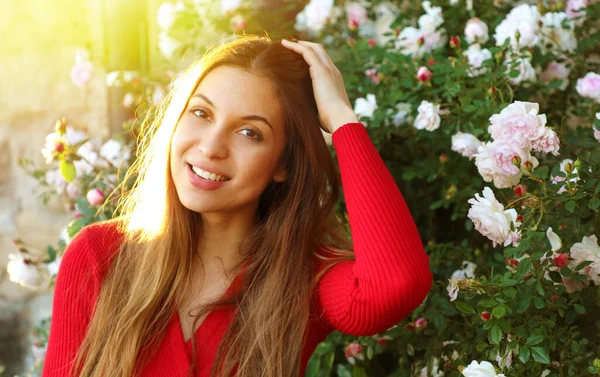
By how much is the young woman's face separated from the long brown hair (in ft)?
0.14

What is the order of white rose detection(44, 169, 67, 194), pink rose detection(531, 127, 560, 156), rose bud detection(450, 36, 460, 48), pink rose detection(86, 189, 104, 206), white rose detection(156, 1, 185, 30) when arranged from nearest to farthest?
pink rose detection(531, 127, 560, 156) < rose bud detection(450, 36, 460, 48) < pink rose detection(86, 189, 104, 206) < white rose detection(44, 169, 67, 194) < white rose detection(156, 1, 185, 30)

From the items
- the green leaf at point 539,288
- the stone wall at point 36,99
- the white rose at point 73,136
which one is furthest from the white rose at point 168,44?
the green leaf at point 539,288

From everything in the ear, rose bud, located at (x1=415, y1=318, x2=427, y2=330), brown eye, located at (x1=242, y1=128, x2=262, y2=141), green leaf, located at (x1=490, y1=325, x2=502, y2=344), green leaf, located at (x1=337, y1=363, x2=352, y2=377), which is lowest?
green leaf, located at (x1=337, y1=363, x2=352, y2=377)

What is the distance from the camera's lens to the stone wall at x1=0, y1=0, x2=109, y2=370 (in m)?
3.25

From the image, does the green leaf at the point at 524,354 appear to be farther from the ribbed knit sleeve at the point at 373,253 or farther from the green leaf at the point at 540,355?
the ribbed knit sleeve at the point at 373,253

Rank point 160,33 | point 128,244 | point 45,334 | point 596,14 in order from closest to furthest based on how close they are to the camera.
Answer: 1. point 128,244
2. point 596,14
3. point 45,334
4. point 160,33

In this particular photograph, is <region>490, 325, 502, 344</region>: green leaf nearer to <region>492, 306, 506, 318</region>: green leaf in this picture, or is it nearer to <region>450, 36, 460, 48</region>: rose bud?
<region>492, 306, 506, 318</region>: green leaf

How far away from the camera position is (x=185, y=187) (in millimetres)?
1896

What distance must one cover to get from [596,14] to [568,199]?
100 cm

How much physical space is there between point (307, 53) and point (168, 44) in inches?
49.9

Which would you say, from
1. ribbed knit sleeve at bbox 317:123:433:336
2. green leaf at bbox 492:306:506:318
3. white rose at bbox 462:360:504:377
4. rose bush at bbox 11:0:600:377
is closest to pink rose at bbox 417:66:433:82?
rose bush at bbox 11:0:600:377

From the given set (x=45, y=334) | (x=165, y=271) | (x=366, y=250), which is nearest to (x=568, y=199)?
(x=366, y=250)

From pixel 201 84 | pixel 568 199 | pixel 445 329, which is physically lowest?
pixel 445 329

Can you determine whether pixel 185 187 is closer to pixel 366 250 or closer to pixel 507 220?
pixel 366 250
